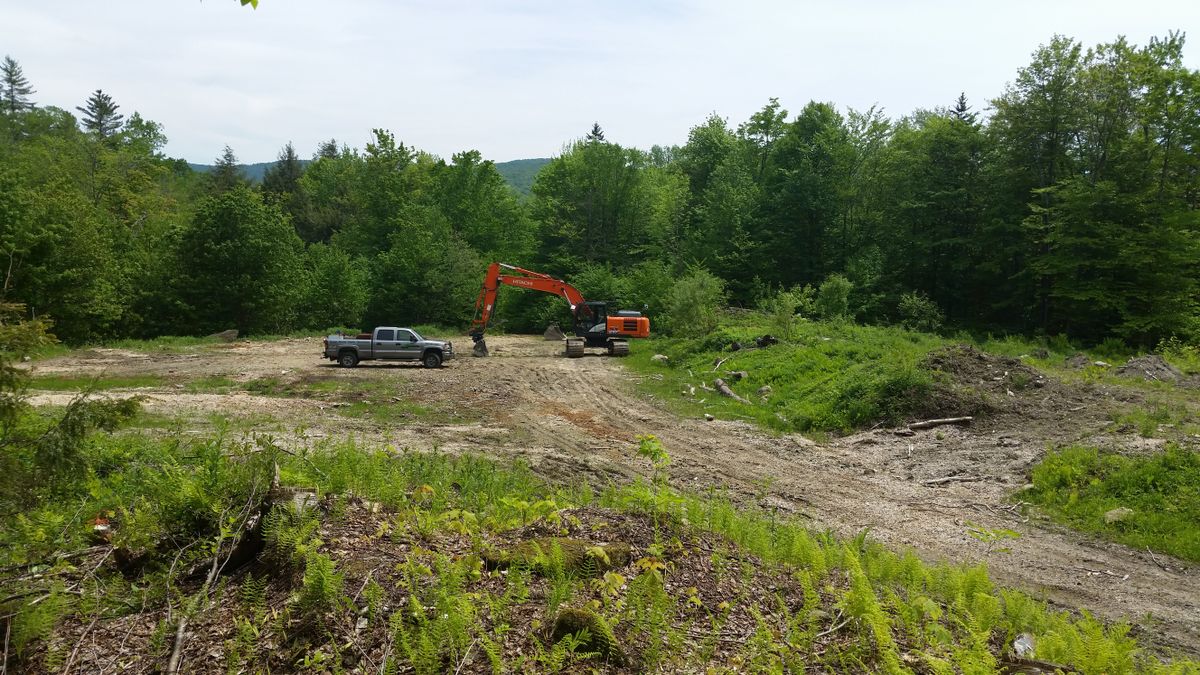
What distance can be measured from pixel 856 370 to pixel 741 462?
6574 mm

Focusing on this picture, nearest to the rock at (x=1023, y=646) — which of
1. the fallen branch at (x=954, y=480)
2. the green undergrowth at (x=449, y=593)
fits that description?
the green undergrowth at (x=449, y=593)

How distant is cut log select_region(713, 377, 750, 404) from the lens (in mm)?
20562

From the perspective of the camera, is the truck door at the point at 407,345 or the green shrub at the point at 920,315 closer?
the truck door at the point at 407,345

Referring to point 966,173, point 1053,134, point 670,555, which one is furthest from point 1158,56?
point 670,555

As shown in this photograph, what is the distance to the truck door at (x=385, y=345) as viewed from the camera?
85.2ft

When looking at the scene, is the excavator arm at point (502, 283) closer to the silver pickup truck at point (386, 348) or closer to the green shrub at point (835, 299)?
the silver pickup truck at point (386, 348)

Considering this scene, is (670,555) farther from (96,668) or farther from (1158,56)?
(1158,56)

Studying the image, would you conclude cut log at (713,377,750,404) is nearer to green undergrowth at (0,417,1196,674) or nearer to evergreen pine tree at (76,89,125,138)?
green undergrowth at (0,417,1196,674)

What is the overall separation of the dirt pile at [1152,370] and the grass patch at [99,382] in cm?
2730

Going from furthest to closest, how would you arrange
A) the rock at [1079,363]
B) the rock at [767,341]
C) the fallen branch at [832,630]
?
the rock at [767,341]
the rock at [1079,363]
the fallen branch at [832,630]

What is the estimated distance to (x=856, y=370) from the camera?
1914 cm

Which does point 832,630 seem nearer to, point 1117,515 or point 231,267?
point 1117,515

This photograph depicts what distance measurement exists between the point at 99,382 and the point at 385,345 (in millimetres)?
8793

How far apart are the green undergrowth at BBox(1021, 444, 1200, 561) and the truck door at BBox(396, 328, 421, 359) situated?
20113 mm
